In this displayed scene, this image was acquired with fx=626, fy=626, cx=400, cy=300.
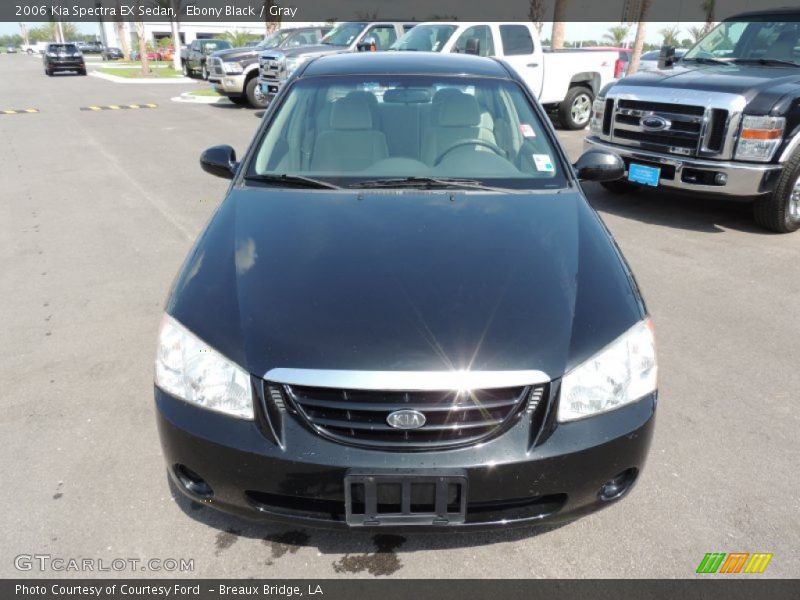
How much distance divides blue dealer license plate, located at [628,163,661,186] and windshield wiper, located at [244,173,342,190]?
422 centimetres

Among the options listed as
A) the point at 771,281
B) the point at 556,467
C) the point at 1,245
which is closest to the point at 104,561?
the point at 556,467

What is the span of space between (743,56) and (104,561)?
298 inches

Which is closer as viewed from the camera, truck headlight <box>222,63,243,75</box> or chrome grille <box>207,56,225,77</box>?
truck headlight <box>222,63,243,75</box>

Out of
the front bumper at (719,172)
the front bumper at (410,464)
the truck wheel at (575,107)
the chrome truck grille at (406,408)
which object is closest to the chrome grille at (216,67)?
the truck wheel at (575,107)

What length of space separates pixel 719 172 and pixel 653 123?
0.85 m

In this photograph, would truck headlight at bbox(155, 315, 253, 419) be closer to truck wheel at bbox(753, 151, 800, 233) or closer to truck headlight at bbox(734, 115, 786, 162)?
truck headlight at bbox(734, 115, 786, 162)

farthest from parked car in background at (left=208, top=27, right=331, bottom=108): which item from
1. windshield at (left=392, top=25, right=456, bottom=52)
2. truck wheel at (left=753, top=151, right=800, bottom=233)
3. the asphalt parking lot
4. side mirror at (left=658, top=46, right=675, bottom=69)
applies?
truck wheel at (left=753, top=151, right=800, bottom=233)

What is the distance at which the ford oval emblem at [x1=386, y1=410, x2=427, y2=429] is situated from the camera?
75.4 inches

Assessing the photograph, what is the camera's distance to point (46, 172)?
856cm

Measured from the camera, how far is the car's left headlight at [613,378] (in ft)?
6.57

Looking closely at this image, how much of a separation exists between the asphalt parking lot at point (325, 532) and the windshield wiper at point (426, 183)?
1482 millimetres

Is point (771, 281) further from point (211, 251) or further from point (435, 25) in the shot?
point (435, 25)

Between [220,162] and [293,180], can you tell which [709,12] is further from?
[293,180]

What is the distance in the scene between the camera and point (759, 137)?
18.2 ft
